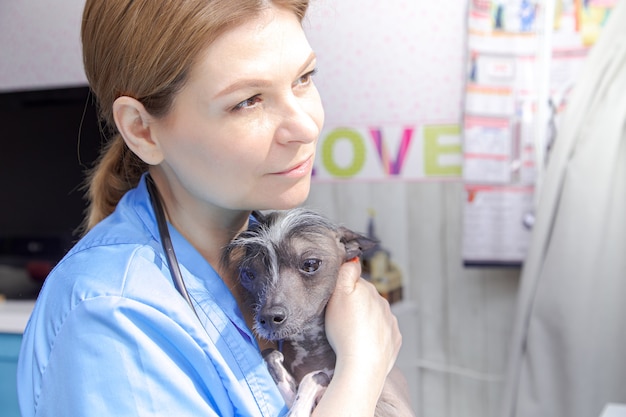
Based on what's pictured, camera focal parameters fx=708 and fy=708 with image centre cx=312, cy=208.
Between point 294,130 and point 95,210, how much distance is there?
0.37 m

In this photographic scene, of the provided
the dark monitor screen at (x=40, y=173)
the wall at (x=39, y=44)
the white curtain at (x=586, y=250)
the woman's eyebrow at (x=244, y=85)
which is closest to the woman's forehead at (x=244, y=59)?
the woman's eyebrow at (x=244, y=85)

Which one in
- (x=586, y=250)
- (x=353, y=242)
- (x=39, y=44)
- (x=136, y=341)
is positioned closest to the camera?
(x=136, y=341)

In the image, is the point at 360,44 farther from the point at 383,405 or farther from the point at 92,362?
the point at 92,362

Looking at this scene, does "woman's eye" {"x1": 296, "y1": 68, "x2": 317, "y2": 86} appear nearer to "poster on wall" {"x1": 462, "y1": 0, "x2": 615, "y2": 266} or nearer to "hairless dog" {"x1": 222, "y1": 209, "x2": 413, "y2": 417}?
"hairless dog" {"x1": 222, "y1": 209, "x2": 413, "y2": 417}

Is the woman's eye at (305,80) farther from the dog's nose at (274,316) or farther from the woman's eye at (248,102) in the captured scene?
the dog's nose at (274,316)

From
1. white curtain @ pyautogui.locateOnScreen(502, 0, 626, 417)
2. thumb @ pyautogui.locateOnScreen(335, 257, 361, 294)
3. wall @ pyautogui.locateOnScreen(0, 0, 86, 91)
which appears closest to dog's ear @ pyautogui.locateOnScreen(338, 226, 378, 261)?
thumb @ pyautogui.locateOnScreen(335, 257, 361, 294)

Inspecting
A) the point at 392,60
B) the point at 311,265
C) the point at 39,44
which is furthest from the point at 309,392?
the point at 39,44

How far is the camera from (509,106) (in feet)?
7.06

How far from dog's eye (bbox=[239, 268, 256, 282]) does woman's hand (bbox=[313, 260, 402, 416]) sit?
10 centimetres

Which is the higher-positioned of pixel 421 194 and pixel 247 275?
pixel 247 275

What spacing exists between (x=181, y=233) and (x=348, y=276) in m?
0.21

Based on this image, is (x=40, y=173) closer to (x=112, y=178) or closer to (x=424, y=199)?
(x=424, y=199)

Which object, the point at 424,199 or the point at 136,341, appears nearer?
the point at 136,341

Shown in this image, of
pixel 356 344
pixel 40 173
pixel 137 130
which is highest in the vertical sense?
pixel 137 130
